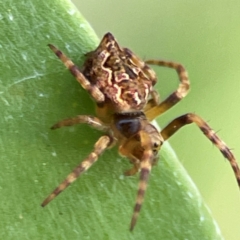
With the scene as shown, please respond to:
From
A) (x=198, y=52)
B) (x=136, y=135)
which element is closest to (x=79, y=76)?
(x=136, y=135)

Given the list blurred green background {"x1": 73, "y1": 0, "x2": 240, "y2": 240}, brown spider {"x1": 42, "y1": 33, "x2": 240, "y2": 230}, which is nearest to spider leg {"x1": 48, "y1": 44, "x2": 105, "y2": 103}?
brown spider {"x1": 42, "y1": 33, "x2": 240, "y2": 230}

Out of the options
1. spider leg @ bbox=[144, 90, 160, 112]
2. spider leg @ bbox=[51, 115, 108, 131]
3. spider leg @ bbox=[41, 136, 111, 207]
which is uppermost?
spider leg @ bbox=[144, 90, 160, 112]

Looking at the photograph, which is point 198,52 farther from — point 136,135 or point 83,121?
point 83,121

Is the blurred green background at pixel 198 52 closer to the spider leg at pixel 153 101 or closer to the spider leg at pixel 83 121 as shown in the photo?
the spider leg at pixel 153 101

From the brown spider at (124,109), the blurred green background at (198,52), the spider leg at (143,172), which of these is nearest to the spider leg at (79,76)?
the brown spider at (124,109)

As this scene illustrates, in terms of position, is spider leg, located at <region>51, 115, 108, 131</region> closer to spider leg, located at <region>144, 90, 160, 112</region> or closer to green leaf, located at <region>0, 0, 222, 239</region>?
green leaf, located at <region>0, 0, 222, 239</region>
